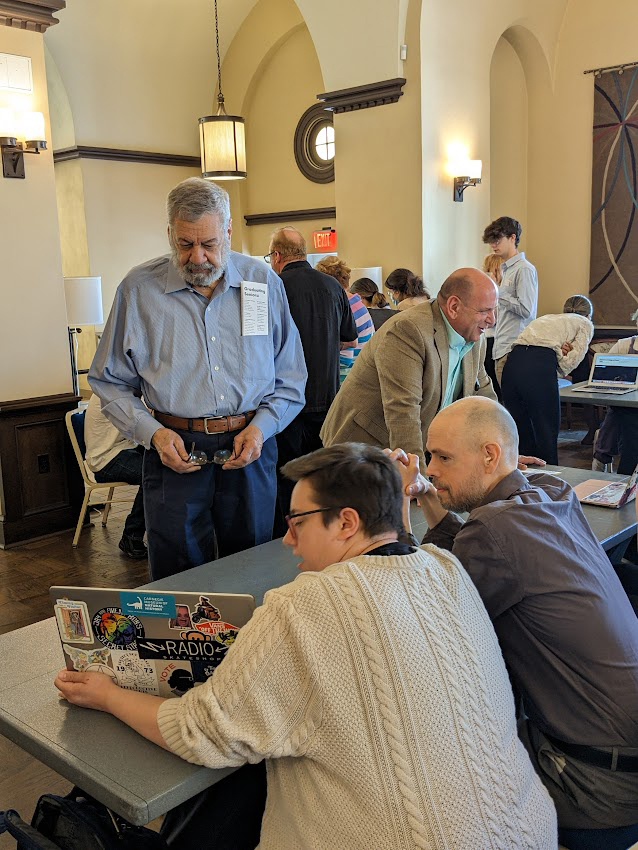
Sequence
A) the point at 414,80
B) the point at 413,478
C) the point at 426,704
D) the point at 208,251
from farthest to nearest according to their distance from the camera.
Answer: the point at 414,80 < the point at 208,251 < the point at 413,478 < the point at 426,704

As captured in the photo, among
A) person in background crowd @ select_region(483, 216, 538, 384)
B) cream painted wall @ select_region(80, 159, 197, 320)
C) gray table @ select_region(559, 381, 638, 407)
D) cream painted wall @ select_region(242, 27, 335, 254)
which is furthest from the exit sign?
gray table @ select_region(559, 381, 638, 407)

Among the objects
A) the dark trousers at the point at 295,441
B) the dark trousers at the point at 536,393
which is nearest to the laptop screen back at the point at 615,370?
the dark trousers at the point at 536,393

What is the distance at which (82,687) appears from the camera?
1.48 m

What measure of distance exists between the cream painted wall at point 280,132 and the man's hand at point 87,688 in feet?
25.7

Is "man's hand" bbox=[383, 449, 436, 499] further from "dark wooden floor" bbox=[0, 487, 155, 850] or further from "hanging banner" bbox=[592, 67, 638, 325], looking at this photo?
"hanging banner" bbox=[592, 67, 638, 325]

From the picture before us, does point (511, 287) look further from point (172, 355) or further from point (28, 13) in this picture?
point (172, 355)

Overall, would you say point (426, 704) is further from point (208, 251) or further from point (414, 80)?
point (414, 80)

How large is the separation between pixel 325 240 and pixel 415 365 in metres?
5.99

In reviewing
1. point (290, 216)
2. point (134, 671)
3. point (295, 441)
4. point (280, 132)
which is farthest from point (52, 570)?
point (280, 132)

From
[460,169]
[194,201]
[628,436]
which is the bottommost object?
[628,436]

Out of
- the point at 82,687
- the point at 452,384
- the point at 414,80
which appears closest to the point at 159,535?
the point at 82,687

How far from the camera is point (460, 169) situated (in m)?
6.94

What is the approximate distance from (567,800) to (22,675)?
107 centimetres

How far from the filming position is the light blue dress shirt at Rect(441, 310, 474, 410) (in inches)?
115
